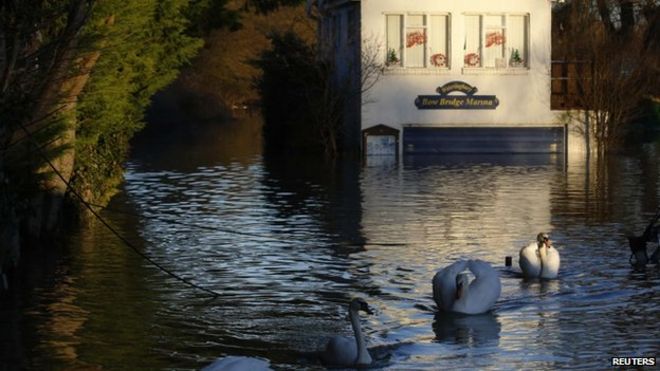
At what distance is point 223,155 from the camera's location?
160 ft

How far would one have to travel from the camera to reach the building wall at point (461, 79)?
1879 inches

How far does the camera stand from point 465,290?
15.5 metres

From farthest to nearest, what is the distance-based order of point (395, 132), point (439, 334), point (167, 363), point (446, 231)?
point (395, 132) → point (446, 231) → point (439, 334) → point (167, 363)

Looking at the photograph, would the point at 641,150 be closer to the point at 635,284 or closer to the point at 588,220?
the point at 588,220

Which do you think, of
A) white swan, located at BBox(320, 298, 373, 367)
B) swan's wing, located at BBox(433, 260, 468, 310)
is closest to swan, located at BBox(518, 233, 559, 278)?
swan's wing, located at BBox(433, 260, 468, 310)

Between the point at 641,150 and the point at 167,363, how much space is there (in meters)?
38.6

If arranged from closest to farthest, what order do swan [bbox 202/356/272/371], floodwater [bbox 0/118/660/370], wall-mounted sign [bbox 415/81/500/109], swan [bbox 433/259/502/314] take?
swan [bbox 202/356/272/371] → floodwater [bbox 0/118/660/370] → swan [bbox 433/259/502/314] → wall-mounted sign [bbox 415/81/500/109]

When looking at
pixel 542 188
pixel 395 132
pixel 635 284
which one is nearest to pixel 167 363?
pixel 635 284

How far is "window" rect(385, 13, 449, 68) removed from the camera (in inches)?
1887

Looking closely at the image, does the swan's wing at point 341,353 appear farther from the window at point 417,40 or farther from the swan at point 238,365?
the window at point 417,40

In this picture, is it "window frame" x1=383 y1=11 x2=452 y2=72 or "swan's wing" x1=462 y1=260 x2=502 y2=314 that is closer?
"swan's wing" x1=462 y1=260 x2=502 y2=314

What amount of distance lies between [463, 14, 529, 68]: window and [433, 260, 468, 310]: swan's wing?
3268 centimetres

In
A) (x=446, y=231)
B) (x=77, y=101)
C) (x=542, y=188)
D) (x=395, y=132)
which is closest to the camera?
(x=77, y=101)

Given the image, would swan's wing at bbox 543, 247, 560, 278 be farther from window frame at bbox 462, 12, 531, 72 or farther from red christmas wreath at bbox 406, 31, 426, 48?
red christmas wreath at bbox 406, 31, 426, 48
